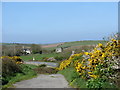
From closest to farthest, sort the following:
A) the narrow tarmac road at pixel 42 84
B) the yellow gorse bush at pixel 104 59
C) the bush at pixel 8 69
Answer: the yellow gorse bush at pixel 104 59, the narrow tarmac road at pixel 42 84, the bush at pixel 8 69

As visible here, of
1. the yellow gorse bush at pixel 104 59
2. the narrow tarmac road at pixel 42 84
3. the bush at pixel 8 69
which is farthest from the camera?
the bush at pixel 8 69

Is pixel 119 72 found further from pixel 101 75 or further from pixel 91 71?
pixel 91 71

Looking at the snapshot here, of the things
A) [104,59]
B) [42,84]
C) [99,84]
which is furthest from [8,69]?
[99,84]

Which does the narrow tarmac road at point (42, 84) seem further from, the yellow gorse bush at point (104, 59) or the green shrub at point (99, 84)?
the green shrub at point (99, 84)

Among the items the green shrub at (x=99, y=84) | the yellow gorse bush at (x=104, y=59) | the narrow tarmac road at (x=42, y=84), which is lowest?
the narrow tarmac road at (x=42, y=84)

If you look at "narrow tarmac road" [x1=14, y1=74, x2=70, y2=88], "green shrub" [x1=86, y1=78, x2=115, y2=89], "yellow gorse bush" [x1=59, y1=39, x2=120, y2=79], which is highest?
"yellow gorse bush" [x1=59, y1=39, x2=120, y2=79]

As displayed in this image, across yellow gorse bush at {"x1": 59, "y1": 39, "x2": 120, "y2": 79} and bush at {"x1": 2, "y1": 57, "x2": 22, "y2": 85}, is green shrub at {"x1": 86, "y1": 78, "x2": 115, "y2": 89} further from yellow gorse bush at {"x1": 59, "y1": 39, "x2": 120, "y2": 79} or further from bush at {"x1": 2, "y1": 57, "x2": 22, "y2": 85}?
bush at {"x1": 2, "y1": 57, "x2": 22, "y2": 85}

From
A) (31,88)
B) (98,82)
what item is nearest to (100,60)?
(98,82)

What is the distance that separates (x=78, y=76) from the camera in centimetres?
1132

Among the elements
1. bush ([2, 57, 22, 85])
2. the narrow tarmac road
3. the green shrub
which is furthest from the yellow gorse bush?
bush ([2, 57, 22, 85])

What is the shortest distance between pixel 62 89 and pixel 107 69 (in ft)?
6.25

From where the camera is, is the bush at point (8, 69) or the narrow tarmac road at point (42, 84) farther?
the bush at point (8, 69)

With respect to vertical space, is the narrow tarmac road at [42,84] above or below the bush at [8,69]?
below

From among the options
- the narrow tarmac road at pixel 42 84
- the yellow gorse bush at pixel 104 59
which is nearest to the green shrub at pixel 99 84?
the yellow gorse bush at pixel 104 59
